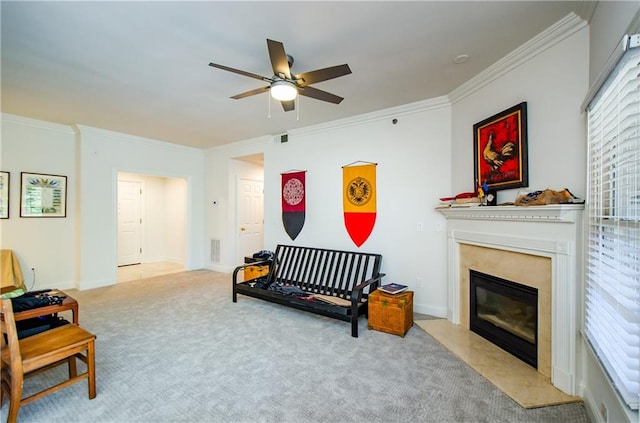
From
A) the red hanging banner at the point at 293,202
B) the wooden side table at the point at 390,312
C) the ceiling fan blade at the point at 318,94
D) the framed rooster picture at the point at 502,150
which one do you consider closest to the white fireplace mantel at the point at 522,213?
the framed rooster picture at the point at 502,150

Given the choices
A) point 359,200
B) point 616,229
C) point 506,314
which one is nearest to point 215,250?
point 359,200

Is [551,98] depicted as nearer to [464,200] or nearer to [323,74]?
[464,200]

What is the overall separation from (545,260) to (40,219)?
6.55 metres

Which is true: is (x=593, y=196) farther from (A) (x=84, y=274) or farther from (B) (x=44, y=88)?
(A) (x=84, y=274)

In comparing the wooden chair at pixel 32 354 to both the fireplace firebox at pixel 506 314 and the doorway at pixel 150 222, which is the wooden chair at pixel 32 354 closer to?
the fireplace firebox at pixel 506 314

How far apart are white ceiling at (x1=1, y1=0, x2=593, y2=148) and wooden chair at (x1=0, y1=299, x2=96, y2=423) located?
6.66 feet

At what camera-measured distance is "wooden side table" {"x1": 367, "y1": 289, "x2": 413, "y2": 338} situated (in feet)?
9.72

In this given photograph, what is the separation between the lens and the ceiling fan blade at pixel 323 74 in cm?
207

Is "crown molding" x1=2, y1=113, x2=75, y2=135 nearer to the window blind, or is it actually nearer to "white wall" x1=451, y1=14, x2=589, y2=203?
"white wall" x1=451, y1=14, x2=589, y2=203

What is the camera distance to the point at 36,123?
4348mm

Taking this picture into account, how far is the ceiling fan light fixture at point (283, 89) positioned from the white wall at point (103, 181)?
4164 millimetres

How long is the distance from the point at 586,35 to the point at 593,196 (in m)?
1.16

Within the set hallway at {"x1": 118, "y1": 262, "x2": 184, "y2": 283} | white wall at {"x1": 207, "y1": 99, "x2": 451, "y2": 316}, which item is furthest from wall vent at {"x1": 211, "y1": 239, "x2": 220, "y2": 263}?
white wall at {"x1": 207, "y1": 99, "x2": 451, "y2": 316}

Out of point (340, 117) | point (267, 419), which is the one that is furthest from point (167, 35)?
point (267, 419)
